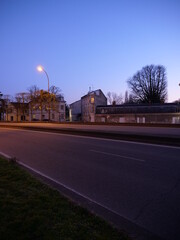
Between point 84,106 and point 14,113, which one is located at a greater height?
point 84,106

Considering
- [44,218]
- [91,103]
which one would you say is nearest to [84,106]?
[91,103]

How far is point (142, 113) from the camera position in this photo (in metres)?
44.0

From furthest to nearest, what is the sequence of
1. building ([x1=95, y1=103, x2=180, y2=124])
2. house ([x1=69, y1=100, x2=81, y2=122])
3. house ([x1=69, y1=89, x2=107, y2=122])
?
house ([x1=69, y1=100, x2=81, y2=122]), house ([x1=69, y1=89, x2=107, y2=122]), building ([x1=95, y1=103, x2=180, y2=124])

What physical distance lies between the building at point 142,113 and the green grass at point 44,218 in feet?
132

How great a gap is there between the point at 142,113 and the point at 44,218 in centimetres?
4294

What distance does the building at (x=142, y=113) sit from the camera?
4050 centimetres

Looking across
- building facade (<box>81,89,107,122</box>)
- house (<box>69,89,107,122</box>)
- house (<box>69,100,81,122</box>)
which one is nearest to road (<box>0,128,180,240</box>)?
building facade (<box>81,89,107,122</box>)

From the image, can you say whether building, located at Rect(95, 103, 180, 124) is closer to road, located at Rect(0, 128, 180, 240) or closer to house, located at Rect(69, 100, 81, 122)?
house, located at Rect(69, 100, 81, 122)

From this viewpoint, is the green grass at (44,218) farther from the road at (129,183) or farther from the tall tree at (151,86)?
the tall tree at (151,86)

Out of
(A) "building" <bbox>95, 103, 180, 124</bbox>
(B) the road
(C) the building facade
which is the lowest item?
(B) the road

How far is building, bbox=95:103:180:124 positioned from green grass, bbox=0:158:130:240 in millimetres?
40155

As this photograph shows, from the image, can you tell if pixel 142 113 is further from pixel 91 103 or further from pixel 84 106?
pixel 84 106

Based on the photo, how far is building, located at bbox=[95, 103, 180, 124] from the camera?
4050cm

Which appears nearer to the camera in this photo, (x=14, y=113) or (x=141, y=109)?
(x=141, y=109)
